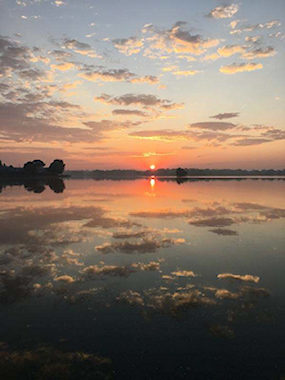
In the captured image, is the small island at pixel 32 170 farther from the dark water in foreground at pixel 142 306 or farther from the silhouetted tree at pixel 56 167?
the dark water in foreground at pixel 142 306

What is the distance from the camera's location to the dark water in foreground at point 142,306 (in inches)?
313

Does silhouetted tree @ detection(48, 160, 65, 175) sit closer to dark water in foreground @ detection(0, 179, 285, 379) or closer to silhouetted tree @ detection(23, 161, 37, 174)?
silhouetted tree @ detection(23, 161, 37, 174)

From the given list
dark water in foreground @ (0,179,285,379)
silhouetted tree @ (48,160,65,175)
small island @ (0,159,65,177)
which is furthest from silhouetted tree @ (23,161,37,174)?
dark water in foreground @ (0,179,285,379)

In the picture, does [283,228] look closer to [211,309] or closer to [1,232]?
[211,309]

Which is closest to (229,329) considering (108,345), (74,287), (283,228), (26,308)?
(108,345)

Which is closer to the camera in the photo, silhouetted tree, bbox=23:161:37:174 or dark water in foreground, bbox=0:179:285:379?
dark water in foreground, bbox=0:179:285:379

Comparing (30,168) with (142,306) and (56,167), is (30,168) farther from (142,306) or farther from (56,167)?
(142,306)

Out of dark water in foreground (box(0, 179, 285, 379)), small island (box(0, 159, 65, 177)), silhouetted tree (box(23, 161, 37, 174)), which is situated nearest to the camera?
dark water in foreground (box(0, 179, 285, 379))

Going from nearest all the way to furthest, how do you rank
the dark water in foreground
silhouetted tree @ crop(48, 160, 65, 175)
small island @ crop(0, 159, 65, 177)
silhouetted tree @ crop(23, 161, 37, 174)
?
the dark water in foreground
small island @ crop(0, 159, 65, 177)
silhouetted tree @ crop(23, 161, 37, 174)
silhouetted tree @ crop(48, 160, 65, 175)

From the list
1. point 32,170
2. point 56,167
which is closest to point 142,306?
point 32,170

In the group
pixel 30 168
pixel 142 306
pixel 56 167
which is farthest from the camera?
pixel 56 167

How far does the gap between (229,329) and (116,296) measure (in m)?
5.25

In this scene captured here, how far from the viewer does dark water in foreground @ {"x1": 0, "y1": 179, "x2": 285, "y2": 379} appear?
26.1ft

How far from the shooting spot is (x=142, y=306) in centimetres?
1121
